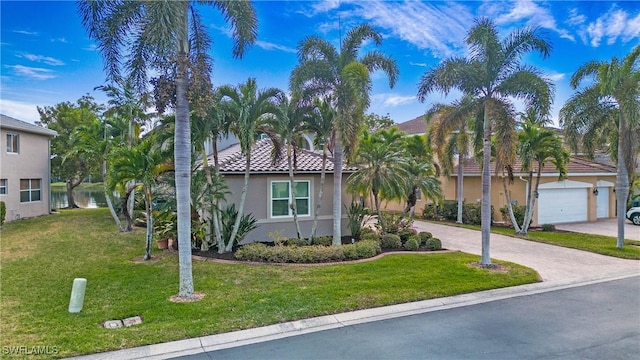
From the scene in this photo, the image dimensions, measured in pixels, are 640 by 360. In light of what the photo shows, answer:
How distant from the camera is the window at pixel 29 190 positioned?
77.4 ft

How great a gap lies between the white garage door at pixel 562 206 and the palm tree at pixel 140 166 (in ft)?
68.4

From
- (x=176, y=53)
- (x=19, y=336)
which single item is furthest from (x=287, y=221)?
(x=19, y=336)

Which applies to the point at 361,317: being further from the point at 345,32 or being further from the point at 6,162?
A: the point at 6,162

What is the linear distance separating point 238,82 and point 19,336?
8755 millimetres

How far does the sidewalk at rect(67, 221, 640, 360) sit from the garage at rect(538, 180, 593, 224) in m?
6.56

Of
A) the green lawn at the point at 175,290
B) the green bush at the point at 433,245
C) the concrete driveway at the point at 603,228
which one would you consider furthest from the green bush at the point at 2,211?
the concrete driveway at the point at 603,228

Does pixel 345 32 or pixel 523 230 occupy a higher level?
pixel 345 32

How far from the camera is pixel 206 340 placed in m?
6.52

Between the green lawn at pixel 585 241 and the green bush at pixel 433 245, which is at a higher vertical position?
the green bush at pixel 433 245

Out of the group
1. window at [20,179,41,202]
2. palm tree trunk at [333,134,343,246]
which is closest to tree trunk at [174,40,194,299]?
palm tree trunk at [333,134,343,246]

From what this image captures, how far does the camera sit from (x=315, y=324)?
23.9 ft

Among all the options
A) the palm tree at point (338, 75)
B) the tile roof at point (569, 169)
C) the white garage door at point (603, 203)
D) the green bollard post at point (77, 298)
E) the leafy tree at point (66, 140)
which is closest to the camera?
the green bollard post at point (77, 298)

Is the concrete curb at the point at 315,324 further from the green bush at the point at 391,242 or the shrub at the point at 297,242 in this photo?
the shrub at the point at 297,242

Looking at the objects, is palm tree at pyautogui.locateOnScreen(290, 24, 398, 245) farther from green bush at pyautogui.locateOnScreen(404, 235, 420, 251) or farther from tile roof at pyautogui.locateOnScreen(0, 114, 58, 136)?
tile roof at pyautogui.locateOnScreen(0, 114, 58, 136)
